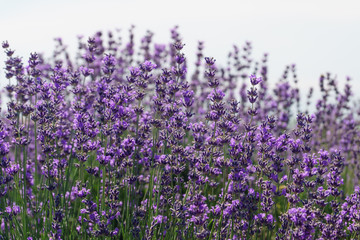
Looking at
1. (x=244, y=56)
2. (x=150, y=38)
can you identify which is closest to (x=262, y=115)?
(x=244, y=56)

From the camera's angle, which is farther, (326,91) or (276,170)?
(326,91)

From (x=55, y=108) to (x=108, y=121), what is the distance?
71cm

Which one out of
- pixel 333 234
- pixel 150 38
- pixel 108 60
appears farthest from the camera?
pixel 150 38

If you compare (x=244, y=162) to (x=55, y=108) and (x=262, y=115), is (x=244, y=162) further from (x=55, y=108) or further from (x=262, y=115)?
(x=262, y=115)

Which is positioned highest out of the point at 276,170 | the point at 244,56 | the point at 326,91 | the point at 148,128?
the point at 244,56

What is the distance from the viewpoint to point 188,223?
13.5 feet

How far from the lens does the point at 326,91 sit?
868 centimetres

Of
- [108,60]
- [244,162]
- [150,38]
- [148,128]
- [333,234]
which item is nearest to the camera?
[333,234]

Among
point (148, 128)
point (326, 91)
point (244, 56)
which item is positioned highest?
point (244, 56)

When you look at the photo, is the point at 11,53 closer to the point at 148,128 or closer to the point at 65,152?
the point at 65,152

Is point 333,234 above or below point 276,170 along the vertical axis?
below

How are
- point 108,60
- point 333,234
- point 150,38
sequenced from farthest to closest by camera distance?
point 150,38 → point 108,60 → point 333,234

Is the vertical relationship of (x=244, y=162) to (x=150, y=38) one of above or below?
below

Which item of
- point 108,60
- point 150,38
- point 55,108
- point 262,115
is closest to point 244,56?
point 262,115
